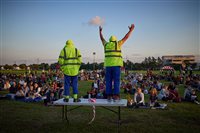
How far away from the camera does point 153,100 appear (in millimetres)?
10906

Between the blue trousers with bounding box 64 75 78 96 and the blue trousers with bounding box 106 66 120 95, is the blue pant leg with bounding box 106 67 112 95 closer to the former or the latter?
the blue trousers with bounding box 106 66 120 95

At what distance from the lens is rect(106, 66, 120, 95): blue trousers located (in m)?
6.52

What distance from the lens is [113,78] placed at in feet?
21.8

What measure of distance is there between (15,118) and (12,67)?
Result: 104405 mm

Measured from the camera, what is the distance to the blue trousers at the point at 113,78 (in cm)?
652

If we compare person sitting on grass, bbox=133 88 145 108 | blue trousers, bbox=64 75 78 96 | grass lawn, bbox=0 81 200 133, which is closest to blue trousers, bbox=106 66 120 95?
blue trousers, bbox=64 75 78 96

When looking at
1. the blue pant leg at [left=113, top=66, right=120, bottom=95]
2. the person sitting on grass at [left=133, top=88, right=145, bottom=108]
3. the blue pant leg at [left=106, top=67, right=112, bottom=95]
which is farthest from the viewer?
the person sitting on grass at [left=133, top=88, right=145, bottom=108]

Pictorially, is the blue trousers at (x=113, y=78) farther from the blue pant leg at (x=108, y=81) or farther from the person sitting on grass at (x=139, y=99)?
the person sitting on grass at (x=139, y=99)

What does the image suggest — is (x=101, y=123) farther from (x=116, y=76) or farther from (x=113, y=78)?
(x=116, y=76)

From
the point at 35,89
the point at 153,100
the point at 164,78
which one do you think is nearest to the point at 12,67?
the point at 164,78

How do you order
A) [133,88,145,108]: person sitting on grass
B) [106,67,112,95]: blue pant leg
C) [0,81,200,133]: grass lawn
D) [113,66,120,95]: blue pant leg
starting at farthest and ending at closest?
1. [133,88,145,108]: person sitting on grass
2. [106,67,112,95]: blue pant leg
3. [113,66,120,95]: blue pant leg
4. [0,81,200,133]: grass lawn

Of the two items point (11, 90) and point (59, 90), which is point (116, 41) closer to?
point (59, 90)

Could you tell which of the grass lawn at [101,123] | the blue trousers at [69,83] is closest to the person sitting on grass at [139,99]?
the grass lawn at [101,123]

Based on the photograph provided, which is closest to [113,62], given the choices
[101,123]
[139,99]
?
[101,123]
